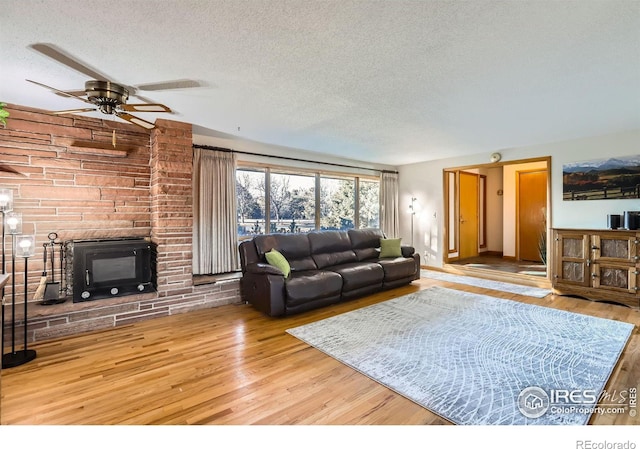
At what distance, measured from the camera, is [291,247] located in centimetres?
446

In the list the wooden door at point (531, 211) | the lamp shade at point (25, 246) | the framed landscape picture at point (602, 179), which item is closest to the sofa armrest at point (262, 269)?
the lamp shade at point (25, 246)

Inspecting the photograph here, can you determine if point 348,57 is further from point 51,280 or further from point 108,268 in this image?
point 51,280

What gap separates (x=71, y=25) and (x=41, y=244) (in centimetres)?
257

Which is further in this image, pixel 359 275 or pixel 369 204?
pixel 369 204

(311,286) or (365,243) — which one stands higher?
(365,243)

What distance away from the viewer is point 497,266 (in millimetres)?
6461

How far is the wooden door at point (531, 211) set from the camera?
6.93 meters

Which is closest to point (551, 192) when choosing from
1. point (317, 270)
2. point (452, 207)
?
point (452, 207)

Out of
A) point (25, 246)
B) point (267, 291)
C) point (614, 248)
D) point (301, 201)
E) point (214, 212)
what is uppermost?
point (301, 201)

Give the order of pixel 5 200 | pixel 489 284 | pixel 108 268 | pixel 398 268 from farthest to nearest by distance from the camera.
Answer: pixel 489 284, pixel 398 268, pixel 108 268, pixel 5 200

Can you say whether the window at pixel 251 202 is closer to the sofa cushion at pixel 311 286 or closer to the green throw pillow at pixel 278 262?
the green throw pillow at pixel 278 262

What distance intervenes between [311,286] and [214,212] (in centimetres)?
186

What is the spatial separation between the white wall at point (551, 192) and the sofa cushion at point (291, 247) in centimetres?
333
